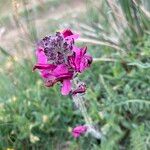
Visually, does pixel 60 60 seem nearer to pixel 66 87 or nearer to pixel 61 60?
pixel 61 60

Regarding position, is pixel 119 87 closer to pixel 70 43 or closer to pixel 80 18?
pixel 70 43

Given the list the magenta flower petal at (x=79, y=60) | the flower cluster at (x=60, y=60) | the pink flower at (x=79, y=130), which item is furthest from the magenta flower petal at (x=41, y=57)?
the pink flower at (x=79, y=130)

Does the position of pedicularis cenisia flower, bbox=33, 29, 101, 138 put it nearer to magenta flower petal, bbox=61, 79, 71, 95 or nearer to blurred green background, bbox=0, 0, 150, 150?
Answer: magenta flower petal, bbox=61, 79, 71, 95

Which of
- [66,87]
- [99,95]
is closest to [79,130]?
[99,95]

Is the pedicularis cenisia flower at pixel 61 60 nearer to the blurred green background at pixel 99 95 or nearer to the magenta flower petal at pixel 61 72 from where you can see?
the magenta flower petal at pixel 61 72

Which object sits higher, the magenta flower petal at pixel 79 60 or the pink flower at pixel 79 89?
the magenta flower petal at pixel 79 60

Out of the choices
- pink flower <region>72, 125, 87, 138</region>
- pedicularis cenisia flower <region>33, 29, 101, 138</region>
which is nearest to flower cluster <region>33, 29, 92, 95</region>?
pedicularis cenisia flower <region>33, 29, 101, 138</region>
